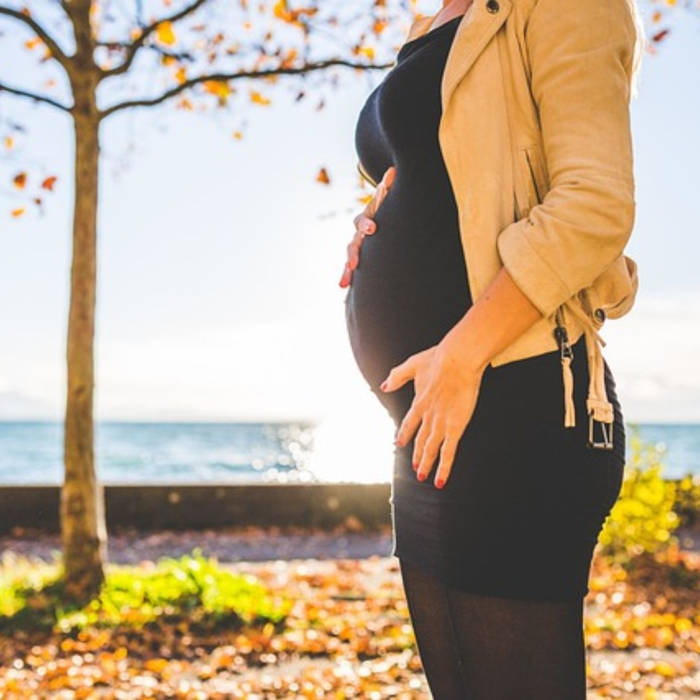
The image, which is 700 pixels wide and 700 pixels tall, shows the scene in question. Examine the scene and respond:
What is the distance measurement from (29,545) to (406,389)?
10.2 m

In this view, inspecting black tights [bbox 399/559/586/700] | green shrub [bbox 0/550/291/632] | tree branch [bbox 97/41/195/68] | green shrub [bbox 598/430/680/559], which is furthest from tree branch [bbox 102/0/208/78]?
black tights [bbox 399/559/586/700]

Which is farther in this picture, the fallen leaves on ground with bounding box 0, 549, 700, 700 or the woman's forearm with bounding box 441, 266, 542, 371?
the fallen leaves on ground with bounding box 0, 549, 700, 700

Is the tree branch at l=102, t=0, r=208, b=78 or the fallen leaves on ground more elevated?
the tree branch at l=102, t=0, r=208, b=78

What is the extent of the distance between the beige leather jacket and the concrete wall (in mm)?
10398

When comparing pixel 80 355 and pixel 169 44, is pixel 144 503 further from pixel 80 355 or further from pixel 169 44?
pixel 169 44

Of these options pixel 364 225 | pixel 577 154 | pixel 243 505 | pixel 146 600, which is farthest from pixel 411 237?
pixel 243 505

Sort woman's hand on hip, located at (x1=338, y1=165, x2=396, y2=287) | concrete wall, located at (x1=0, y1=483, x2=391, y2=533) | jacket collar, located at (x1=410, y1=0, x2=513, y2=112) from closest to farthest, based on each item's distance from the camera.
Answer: jacket collar, located at (x1=410, y1=0, x2=513, y2=112) < woman's hand on hip, located at (x1=338, y1=165, x2=396, y2=287) < concrete wall, located at (x1=0, y1=483, x2=391, y2=533)

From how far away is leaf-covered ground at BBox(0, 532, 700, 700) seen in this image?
468 cm

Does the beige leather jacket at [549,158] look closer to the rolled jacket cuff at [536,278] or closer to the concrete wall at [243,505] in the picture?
the rolled jacket cuff at [536,278]

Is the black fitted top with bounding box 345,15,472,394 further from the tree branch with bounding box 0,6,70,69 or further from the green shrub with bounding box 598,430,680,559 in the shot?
the green shrub with bounding box 598,430,680,559

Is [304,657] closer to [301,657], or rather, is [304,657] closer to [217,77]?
[301,657]

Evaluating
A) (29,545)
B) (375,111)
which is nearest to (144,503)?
(29,545)

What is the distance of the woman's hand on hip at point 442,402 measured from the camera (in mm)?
1365

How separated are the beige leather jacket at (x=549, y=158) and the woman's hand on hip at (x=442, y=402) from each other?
0.06 metres
